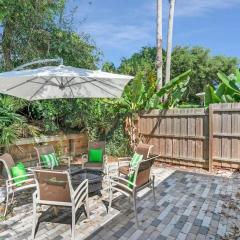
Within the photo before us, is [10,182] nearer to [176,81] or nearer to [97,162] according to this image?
[97,162]

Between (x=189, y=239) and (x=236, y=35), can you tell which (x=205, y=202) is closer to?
(x=189, y=239)

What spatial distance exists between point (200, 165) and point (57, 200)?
5604 millimetres

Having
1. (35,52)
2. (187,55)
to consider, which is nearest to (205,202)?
(35,52)

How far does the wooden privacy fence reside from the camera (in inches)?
305

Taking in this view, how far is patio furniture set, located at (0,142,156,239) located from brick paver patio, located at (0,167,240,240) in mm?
211

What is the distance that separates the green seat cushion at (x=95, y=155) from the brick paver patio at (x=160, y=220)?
159 centimetres

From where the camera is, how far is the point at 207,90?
29.0 ft

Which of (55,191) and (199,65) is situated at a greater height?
(199,65)

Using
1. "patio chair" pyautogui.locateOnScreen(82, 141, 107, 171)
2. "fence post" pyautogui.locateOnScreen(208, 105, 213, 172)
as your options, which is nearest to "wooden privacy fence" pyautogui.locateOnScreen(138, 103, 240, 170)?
"fence post" pyautogui.locateOnScreen(208, 105, 213, 172)

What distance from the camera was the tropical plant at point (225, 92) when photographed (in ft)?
27.6

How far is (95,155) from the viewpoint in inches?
275

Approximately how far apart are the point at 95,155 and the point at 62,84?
215 centimetres

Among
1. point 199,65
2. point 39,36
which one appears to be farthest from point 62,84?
point 199,65

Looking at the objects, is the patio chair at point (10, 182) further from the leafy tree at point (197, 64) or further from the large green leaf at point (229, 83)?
the leafy tree at point (197, 64)
